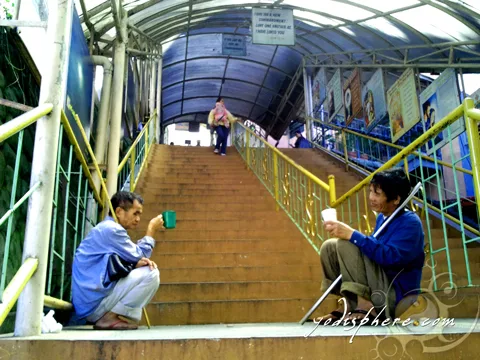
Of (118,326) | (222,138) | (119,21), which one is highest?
(119,21)

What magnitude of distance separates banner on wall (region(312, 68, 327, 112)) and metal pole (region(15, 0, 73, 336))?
10297 millimetres

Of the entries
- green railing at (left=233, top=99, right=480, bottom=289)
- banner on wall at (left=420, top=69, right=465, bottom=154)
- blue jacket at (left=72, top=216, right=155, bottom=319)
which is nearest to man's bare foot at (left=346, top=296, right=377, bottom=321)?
green railing at (left=233, top=99, right=480, bottom=289)

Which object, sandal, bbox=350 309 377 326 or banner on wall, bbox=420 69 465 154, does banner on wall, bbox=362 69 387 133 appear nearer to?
banner on wall, bbox=420 69 465 154

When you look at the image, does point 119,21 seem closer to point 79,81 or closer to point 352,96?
point 79,81

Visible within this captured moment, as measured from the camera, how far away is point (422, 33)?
9664 mm

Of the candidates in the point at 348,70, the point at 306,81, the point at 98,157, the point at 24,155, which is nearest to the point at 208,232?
the point at 98,157

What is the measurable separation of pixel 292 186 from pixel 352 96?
5077 mm

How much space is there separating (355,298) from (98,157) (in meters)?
3.53

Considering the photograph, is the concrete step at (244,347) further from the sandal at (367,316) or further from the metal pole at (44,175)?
the sandal at (367,316)

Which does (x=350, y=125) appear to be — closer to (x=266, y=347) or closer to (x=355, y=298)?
(x=355, y=298)

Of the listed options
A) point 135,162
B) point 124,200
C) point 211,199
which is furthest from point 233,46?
point 124,200

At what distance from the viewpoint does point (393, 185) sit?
2.73m

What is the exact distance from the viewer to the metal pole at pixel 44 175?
192 centimetres

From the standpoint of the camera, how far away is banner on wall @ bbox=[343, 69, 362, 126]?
10336 millimetres
